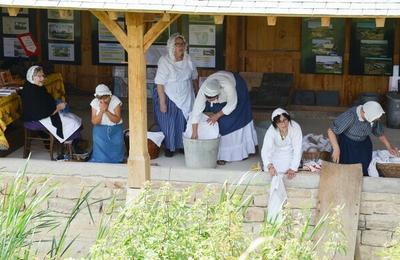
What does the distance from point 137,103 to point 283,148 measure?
1698 millimetres

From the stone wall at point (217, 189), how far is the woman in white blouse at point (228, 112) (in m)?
0.54

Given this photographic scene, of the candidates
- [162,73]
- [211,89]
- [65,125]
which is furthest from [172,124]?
[65,125]

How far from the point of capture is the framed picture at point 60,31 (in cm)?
1369

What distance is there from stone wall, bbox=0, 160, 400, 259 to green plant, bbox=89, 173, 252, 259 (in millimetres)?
3945

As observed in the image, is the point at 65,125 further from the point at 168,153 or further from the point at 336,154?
the point at 336,154

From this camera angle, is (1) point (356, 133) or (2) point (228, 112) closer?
(1) point (356, 133)

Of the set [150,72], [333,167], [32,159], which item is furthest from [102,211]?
[150,72]

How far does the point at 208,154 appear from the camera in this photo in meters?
10.2

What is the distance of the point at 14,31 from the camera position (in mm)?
13820

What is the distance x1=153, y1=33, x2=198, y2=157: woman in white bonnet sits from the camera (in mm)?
10609

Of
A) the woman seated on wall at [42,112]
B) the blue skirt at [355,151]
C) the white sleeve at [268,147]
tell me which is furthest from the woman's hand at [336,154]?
the woman seated on wall at [42,112]

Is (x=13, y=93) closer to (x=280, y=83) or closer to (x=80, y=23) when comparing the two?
(x=80, y=23)

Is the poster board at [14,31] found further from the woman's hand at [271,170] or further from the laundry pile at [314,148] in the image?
the woman's hand at [271,170]

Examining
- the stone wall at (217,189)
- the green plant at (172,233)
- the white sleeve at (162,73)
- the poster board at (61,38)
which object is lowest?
Result: the stone wall at (217,189)
